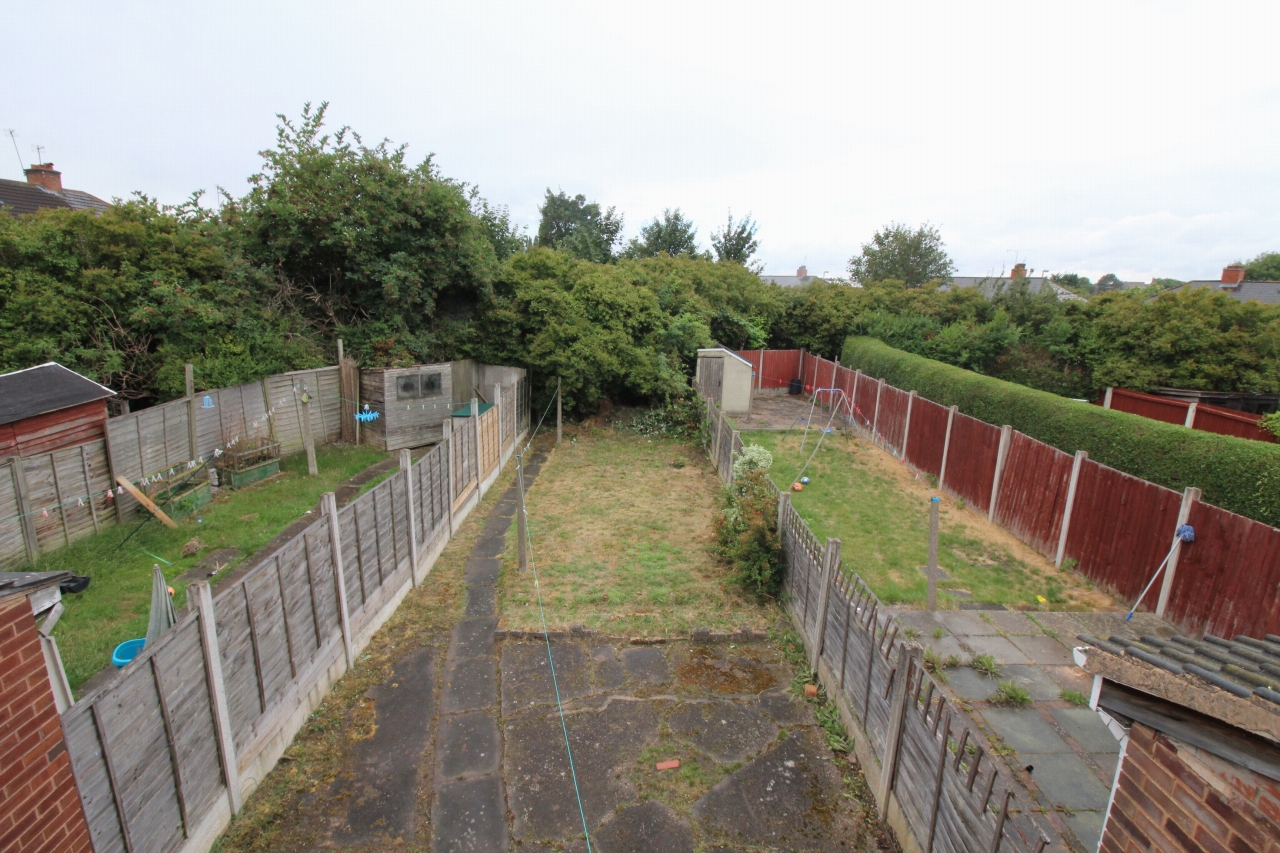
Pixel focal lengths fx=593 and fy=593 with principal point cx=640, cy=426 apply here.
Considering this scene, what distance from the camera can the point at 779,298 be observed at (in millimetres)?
25234

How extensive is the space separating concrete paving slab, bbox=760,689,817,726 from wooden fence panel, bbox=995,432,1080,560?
543 centimetres

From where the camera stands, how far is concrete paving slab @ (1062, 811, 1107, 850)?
12.2ft

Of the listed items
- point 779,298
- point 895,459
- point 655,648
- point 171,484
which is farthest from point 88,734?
point 779,298

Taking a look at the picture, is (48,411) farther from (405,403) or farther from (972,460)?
(972,460)

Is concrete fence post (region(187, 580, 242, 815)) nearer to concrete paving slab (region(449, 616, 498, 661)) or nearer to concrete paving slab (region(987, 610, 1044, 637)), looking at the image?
concrete paving slab (region(449, 616, 498, 661))

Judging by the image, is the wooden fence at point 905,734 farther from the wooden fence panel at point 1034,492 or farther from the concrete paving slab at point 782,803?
the wooden fence panel at point 1034,492

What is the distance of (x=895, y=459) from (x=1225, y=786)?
12691 mm

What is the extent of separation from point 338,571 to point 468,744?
189 centimetres

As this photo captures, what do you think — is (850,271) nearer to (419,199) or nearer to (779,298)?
(779,298)

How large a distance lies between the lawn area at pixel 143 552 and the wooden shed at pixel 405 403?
4.58 feet

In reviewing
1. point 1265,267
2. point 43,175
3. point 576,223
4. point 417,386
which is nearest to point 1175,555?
point 417,386

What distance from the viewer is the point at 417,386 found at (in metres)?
13.1

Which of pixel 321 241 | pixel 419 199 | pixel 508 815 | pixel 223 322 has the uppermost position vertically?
pixel 419 199

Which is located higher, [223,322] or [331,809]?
[223,322]
